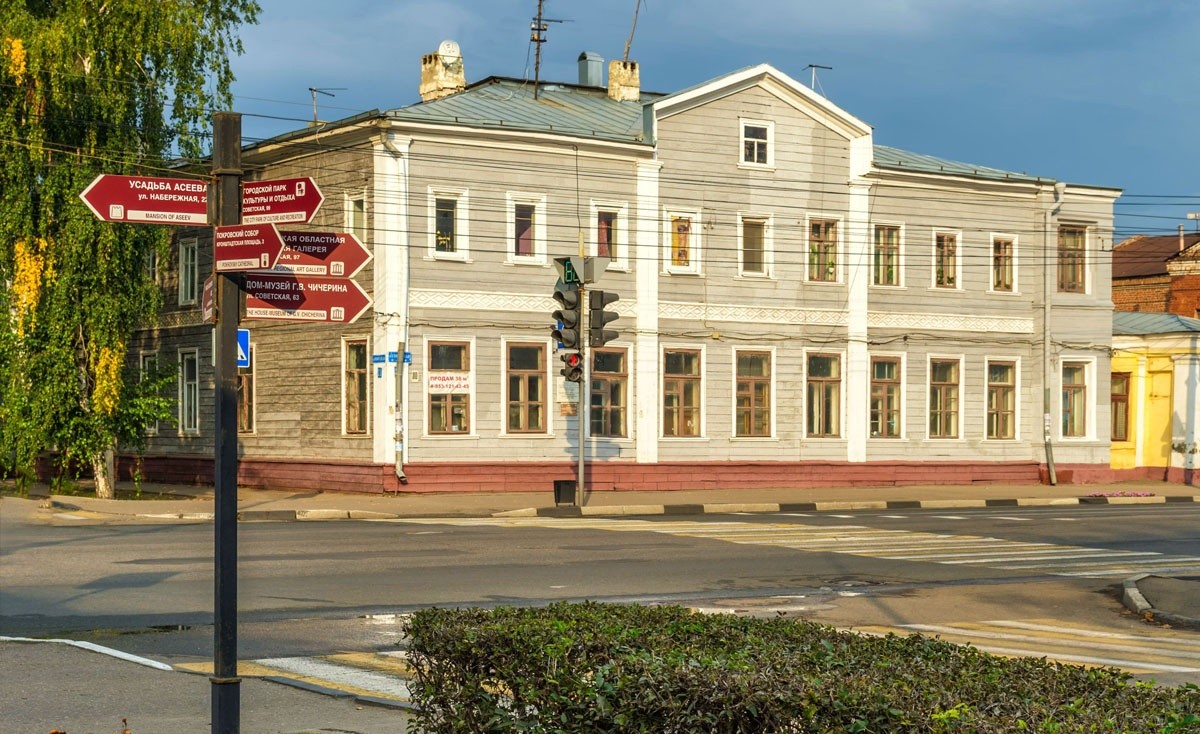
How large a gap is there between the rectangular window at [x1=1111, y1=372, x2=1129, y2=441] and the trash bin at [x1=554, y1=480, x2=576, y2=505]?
23.0 metres

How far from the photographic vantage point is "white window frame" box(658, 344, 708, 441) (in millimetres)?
36562

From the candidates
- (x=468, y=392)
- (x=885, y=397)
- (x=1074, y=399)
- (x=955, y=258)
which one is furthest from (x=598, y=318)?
(x=1074, y=399)

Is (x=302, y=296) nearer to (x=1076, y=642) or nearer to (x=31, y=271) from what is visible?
(x=1076, y=642)

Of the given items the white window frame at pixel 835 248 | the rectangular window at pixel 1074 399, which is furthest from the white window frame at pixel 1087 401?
the white window frame at pixel 835 248

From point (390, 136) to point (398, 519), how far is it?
986cm

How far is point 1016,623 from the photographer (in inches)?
550

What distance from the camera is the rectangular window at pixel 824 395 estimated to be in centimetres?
3931

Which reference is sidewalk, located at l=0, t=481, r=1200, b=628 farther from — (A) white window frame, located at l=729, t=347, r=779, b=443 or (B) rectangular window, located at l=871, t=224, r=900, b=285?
(B) rectangular window, located at l=871, t=224, r=900, b=285

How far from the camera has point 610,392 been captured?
3594cm

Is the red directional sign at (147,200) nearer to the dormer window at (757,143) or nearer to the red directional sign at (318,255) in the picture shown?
the red directional sign at (318,255)

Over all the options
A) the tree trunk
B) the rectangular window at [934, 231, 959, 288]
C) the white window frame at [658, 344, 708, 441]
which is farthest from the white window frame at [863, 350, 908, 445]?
the tree trunk

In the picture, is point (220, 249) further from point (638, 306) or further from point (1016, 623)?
point (638, 306)

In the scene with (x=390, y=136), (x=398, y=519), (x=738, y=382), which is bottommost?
(x=398, y=519)

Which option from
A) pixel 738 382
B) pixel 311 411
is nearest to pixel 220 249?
pixel 311 411
